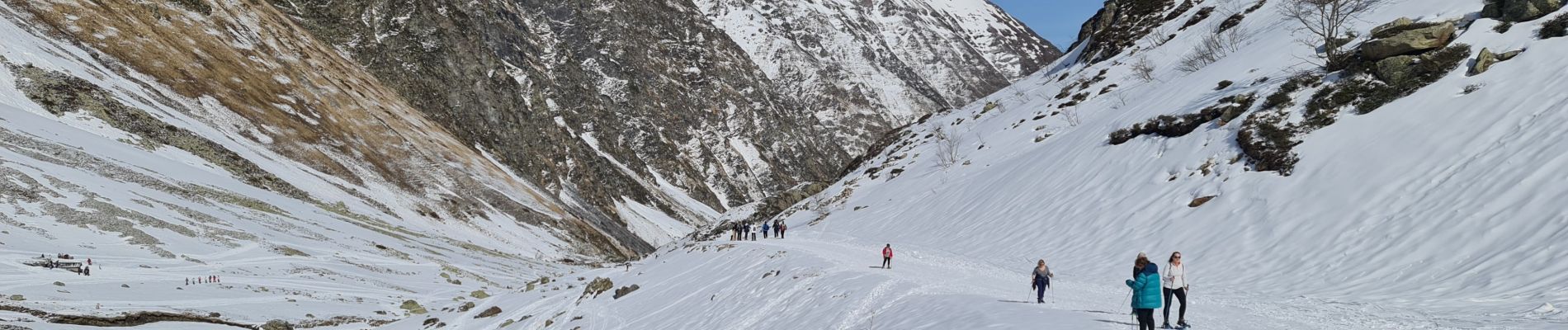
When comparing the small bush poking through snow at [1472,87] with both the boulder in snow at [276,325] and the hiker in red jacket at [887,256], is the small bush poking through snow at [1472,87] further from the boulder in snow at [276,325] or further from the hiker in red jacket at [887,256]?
the boulder in snow at [276,325]

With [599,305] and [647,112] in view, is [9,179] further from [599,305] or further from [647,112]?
[647,112]

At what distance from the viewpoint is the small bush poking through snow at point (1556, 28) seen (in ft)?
73.1

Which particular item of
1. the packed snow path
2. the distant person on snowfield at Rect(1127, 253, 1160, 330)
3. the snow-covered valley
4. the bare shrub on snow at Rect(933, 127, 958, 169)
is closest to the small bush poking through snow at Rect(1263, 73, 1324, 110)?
the snow-covered valley

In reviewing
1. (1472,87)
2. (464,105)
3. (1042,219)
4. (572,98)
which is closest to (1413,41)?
(1472,87)

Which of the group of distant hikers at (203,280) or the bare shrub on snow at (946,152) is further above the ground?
the bare shrub on snow at (946,152)

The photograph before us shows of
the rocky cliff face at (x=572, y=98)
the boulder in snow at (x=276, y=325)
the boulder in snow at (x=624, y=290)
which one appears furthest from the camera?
the rocky cliff face at (x=572, y=98)

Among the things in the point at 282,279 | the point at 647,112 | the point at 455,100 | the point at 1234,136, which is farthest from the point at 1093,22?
the point at 647,112

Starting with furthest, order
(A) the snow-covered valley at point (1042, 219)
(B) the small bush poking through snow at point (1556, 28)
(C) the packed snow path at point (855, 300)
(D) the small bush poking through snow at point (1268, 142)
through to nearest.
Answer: (D) the small bush poking through snow at point (1268, 142), (B) the small bush poking through snow at point (1556, 28), (A) the snow-covered valley at point (1042, 219), (C) the packed snow path at point (855, 300)

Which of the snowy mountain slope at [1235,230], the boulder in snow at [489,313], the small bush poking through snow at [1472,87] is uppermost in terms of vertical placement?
the small bush poking through snow at [1472,87]

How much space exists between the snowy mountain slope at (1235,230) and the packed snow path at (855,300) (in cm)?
9

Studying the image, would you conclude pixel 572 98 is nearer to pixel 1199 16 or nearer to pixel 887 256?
pixel 1199 16

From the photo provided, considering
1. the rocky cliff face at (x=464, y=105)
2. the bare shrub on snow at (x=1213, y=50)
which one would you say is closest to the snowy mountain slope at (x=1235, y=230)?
the bare shrub on snow at (x=1213, y=50)

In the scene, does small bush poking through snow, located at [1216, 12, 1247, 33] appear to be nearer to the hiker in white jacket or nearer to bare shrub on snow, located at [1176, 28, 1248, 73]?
bare shrub on snow, located at [1176, 28, 1248, 73]

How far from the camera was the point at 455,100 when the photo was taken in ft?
401
